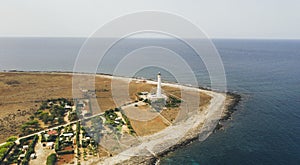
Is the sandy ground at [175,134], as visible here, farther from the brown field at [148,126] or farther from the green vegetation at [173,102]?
the green vegetation at [173,102]

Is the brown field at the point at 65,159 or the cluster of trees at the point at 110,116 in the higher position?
the cluster of trees at the point at 110,116

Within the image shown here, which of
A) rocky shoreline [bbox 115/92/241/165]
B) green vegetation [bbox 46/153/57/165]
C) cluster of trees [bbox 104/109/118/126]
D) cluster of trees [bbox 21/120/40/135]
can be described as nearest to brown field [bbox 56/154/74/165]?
green vegetation [bbox 46/153/57/165]

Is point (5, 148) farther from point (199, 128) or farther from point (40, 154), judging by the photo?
point (199, 128)

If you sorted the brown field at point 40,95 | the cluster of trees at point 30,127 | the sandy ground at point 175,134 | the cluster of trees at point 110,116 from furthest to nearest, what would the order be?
the cluster of trees at point 110,116, the brown field at point 40,95, the cluster of trees at point 30,127, the sandy ground at point 175,134

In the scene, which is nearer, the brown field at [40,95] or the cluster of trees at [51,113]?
the brown field at [40,95]

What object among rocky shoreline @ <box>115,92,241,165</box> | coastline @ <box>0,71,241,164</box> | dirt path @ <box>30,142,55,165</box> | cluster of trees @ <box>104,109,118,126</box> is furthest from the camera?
cluster of trees @ <box>104,109,118,126</box>

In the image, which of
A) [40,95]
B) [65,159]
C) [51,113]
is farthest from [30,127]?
[40,95]

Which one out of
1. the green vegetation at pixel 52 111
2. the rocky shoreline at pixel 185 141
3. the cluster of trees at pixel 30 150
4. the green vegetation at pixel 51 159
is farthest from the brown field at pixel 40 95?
the green vegetation at pixel 51 159

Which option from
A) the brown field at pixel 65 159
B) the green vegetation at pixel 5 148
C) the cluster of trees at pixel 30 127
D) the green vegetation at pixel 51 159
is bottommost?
the brown field at pixel 65 159

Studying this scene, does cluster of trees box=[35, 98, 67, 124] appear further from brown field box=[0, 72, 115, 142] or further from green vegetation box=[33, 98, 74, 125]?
brown field box=[0, 72, 115, 142]
